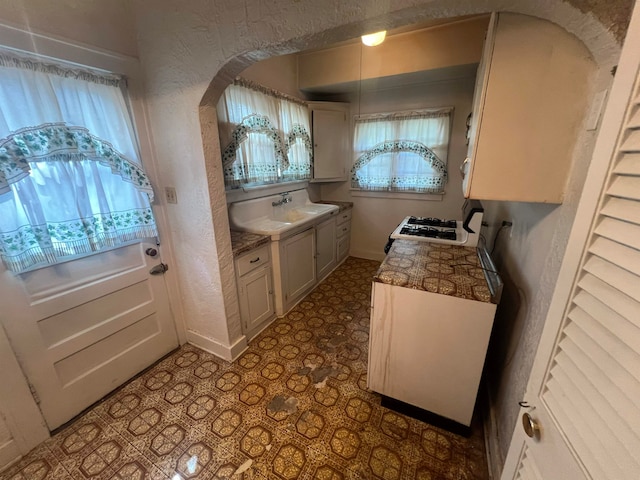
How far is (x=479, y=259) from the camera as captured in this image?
5.47 ft

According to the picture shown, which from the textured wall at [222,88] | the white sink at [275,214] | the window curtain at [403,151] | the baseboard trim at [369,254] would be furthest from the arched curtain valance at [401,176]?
the textured wall at [222,88]

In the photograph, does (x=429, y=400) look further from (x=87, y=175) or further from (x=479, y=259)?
(x=87, y=175)

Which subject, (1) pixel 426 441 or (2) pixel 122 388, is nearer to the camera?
(1) pixel 426 441

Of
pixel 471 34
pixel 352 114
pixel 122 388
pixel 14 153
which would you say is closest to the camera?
pixel 14 153

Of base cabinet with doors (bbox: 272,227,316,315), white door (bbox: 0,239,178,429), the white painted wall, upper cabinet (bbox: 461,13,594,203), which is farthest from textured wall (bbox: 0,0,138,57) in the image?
upper cabinet (bbox: 461,13,594,203)

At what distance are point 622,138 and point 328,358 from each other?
2.00 meters

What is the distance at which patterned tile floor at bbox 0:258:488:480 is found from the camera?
133 cm

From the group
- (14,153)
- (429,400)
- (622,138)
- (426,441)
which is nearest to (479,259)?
(429,400)

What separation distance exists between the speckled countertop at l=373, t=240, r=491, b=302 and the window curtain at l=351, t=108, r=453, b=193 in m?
1.72

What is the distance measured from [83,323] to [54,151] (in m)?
1.01

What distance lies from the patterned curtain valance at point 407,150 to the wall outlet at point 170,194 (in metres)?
2.53

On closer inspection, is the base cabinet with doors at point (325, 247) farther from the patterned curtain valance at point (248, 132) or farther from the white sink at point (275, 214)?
the patterned curtain valance at point (248, 132)

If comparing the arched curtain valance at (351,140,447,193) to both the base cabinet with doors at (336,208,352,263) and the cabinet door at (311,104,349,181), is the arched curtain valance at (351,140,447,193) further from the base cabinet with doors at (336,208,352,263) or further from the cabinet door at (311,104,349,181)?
the base cabinet with doors at (336,208,352,263)

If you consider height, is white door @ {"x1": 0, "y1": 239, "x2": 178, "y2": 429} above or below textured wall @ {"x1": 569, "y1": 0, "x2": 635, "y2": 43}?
below
